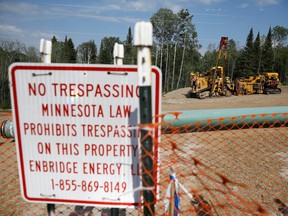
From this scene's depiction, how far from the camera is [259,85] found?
21.9 meters

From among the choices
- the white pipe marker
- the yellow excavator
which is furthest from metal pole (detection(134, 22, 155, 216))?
the yellow excavator

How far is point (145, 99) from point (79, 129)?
0.62 metres

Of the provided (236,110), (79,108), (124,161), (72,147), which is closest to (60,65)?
(79,108)

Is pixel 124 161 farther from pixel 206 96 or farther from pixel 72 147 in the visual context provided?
pixel 206 96

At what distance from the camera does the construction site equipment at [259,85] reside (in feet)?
70.8

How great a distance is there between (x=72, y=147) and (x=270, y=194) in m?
3.81

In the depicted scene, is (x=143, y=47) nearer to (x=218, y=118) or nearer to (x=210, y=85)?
(x=218, y=118)

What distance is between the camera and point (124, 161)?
5.25 ft

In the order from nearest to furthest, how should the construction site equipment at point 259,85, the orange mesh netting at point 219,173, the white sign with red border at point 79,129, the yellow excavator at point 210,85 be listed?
the white sign with red border at point 79,129 < the orange mesh netting at point 219,173 < the yellow excavator at point 210,85 < the construction site equipment at point 259,85

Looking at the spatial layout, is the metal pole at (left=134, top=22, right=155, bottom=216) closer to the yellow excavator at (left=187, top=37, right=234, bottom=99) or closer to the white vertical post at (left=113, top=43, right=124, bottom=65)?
the white vertical post at (left=113, top=43, right=124, bottom=65)

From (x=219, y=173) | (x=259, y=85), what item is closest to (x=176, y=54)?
(x=259, y=85)

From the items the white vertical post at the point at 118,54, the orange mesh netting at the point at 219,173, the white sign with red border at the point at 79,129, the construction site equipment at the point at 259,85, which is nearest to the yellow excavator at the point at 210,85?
the construction site equipment at the point at 259,85

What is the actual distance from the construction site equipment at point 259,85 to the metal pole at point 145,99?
22092 mm

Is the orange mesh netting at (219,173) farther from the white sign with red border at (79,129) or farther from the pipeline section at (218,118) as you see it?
the white sign with red border at (79,129)
